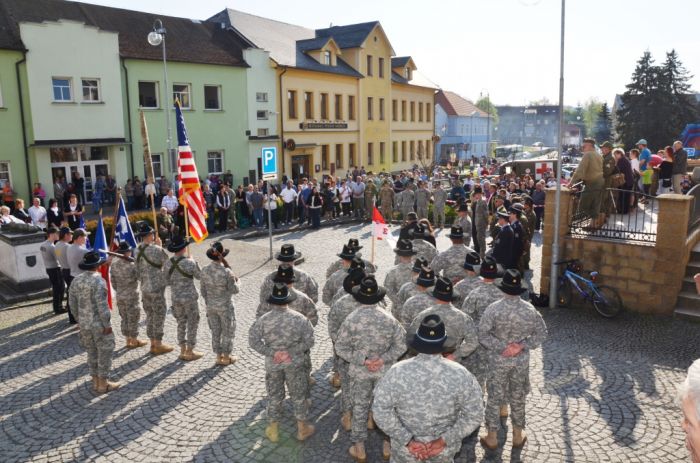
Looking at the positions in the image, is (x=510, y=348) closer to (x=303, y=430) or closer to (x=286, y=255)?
(x=303, y=430)

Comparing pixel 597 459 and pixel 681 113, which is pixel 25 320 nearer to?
pixel 597 459

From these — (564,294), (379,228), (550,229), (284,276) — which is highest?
(284,276)

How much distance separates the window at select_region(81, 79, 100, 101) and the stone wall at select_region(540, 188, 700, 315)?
71.3 feet

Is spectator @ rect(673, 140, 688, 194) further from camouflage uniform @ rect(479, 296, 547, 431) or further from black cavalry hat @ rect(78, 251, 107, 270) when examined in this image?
black cavalry hat @ rect(78, 251, 107, 270)

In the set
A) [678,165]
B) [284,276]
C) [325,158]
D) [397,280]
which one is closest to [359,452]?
[284,276]

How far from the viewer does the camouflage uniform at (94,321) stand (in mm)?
7941

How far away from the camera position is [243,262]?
647 inches

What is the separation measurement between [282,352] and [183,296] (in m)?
3.32

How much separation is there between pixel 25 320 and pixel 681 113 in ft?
177

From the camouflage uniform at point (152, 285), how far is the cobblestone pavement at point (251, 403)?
0.53 metres

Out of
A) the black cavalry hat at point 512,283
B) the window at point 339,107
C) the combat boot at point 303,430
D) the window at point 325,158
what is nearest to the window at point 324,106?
the window at point 339,107

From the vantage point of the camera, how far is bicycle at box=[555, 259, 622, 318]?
10789 mm

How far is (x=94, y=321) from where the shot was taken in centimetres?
795

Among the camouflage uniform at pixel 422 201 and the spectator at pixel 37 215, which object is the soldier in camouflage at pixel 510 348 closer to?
the camouflage uniform at pixel 422 201
